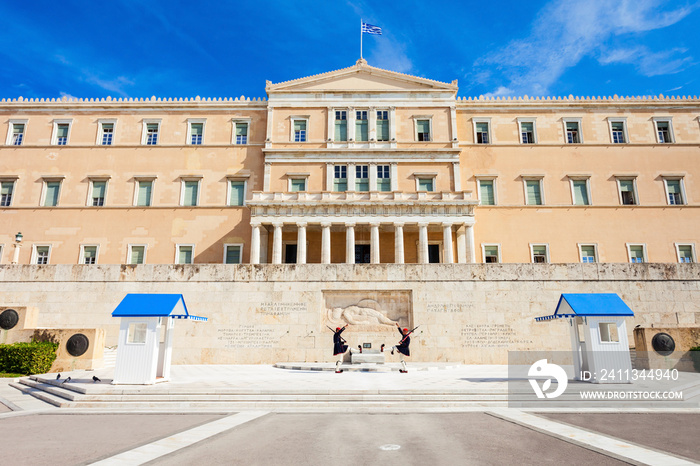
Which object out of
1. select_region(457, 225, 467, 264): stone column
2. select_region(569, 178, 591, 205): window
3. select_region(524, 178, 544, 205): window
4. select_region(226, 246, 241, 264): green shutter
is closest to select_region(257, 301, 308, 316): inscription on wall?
select_region(226, 246, 241, 264): green shutter

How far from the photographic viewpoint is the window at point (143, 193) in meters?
37.6

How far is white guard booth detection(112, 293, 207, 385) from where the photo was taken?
1260cm

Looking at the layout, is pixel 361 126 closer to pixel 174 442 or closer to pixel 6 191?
pixel 6 191

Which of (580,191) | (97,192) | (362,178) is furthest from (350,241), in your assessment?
(97,192)

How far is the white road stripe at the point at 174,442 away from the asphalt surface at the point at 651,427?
664 centimetres

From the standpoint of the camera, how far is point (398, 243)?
3366cm

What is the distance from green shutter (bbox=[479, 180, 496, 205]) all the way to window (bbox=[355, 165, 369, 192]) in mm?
9860

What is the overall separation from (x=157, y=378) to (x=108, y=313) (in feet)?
31.8

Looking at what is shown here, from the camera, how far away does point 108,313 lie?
21.1 metres

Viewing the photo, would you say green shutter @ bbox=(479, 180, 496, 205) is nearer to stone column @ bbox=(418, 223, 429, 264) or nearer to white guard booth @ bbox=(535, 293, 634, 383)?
stone column @ bbox=(418, 223, 429, 264)

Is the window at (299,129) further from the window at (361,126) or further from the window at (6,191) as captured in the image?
the window at (6,191)

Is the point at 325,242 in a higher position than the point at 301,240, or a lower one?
lower

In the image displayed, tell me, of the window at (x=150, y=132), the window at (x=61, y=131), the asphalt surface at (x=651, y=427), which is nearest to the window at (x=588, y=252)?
the asphalt surface at (x=651, y=427)

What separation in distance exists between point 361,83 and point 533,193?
17.9 meters
